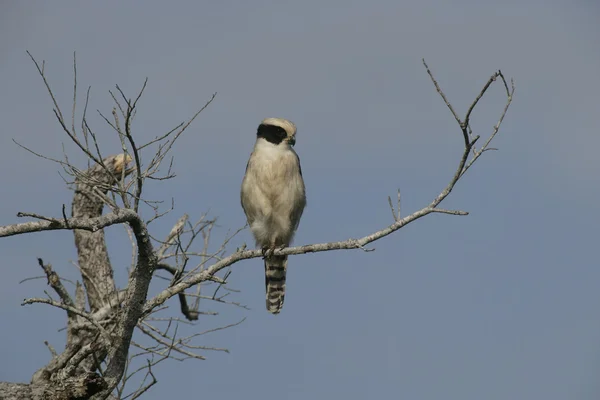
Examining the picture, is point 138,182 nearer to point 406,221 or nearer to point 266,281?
point 406,221

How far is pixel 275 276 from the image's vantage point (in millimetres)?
8180

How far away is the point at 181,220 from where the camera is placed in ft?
31.5

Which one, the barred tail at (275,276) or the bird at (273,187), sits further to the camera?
the barred tail at (275,276)

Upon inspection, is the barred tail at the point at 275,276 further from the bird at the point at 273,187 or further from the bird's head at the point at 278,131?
the bird's head at the point at 278,131

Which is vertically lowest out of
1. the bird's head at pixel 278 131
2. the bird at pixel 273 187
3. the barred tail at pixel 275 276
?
the barred tail at pixel 275 276

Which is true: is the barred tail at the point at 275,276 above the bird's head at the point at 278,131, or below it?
below

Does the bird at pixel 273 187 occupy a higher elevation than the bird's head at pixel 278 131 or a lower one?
lower

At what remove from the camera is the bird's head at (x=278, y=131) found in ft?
24.9

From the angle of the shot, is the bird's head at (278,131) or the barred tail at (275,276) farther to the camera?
the barred tail at (275,276)

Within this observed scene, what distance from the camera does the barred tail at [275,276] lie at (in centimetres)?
815

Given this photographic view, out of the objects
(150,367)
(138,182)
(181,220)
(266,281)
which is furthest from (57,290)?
(138,182)

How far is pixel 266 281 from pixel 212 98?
8.55 feet

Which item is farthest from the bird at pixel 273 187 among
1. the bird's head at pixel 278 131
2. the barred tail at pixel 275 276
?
the barred tail at pixel 275 276

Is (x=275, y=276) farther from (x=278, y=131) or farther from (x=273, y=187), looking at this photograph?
(x=278, y=131)
